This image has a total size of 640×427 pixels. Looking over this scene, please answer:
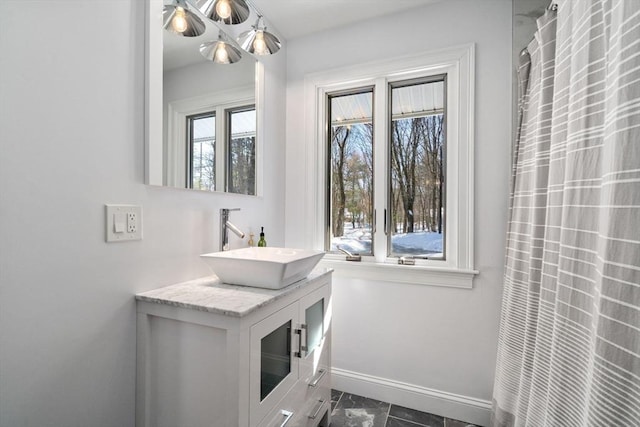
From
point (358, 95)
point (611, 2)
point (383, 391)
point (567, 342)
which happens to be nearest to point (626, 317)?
point (567, 342)

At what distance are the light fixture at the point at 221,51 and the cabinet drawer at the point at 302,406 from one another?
1.63m

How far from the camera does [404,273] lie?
6.18ft

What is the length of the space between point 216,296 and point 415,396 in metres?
1.51

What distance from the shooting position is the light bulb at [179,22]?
1.25 meters

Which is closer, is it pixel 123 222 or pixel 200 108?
pixel 123 222

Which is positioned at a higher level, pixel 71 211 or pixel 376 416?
pixel 71 211

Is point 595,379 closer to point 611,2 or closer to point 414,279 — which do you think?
point 611,2

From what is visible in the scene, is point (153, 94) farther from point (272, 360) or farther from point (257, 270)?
point (272, 360)

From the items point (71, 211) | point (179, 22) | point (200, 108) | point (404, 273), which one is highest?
point (179, 22)

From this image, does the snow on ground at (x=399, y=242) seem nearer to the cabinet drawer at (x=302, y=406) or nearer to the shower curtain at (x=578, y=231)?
the shower curtain at (x=578, y=231)

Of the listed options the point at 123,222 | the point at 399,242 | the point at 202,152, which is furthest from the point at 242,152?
the point at 399,242

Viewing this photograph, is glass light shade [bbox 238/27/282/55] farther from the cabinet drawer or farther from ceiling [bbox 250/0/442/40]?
the cabinet drawer

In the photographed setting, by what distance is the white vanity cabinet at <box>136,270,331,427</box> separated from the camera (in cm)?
95

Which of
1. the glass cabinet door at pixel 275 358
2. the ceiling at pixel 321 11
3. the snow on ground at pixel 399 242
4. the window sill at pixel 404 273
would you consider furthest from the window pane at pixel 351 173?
the glass cabinet door at pixel 275 358
